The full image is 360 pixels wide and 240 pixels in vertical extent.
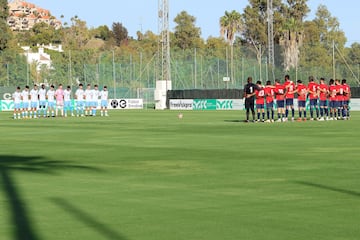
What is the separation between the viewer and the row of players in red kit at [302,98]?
4366cm

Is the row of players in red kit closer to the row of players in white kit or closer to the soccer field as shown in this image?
the soccer field

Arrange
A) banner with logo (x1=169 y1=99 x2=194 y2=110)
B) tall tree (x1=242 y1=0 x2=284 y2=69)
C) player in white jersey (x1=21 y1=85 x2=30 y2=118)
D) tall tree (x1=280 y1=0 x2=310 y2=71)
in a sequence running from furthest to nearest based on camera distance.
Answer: tall tree (x1=242 y1=0 x2=284 y2=69)
tall tree (x1=280 y1=0 x2=310 y2=71)
banner with logo (x1=169 y1=99 x2=194 y2=110)
player in white jersey (x1=21 y1=85 x2=30 y2=118)

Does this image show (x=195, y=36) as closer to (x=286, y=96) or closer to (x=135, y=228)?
(x=286, y=96)

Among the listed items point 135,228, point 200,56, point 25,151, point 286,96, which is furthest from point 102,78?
point 135,228

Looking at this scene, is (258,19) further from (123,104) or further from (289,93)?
(289,93)

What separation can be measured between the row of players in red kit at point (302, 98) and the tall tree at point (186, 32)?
117454 millimetres

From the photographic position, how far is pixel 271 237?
1031 cm

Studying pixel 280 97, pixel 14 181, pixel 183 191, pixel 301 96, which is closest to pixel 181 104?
pixel 301 96

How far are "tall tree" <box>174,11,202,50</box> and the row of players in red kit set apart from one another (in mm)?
117454

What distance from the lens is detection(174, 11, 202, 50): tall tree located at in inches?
6511

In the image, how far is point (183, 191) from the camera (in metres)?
14.8

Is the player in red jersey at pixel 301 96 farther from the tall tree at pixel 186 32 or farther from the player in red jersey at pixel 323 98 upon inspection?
the tall tree at pixel 186 32

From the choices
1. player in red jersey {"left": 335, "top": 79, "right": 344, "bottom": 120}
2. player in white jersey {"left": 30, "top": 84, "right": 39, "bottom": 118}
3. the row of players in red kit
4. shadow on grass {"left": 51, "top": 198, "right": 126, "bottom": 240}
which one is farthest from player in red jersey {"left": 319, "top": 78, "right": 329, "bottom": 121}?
shadow on grass {"left": 51, "top": 198, "right": 126, "bottom": 240}

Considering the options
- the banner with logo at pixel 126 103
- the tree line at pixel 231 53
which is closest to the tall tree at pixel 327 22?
the tree line at pixel 231 53
